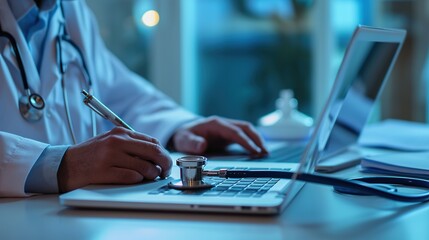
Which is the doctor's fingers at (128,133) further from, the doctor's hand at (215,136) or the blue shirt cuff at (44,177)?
the doctor's hand at (215,136)

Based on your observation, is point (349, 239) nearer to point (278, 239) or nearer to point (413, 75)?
point (278, 239)

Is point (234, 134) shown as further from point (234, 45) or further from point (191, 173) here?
point (234, 45)

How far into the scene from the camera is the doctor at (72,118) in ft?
2.59

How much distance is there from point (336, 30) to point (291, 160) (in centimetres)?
150

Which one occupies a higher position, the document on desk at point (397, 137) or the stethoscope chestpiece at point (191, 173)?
the document on desk at point (397, 137)

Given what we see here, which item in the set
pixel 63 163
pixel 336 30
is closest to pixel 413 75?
pixel 336 30

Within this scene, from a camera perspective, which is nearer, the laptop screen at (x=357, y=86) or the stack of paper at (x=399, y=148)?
the laptop screen at (x=357, y=86)

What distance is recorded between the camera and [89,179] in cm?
78

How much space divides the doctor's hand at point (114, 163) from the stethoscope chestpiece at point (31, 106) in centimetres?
26

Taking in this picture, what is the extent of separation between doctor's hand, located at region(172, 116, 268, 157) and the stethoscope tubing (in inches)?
14.9

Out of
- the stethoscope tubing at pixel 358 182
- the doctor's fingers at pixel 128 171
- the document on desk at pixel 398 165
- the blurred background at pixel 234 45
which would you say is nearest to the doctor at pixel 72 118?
the doctor's fingers at pixel 128 171

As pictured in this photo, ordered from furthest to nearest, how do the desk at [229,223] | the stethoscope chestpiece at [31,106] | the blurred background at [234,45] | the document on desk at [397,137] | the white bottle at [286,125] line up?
1. the blurred background at [234,45]
2. the white bottle at [286,125]
3. the document on desk at [397,137]
4. the stethoscope chestpiece at [31,106]
5. the desk at [229,223]

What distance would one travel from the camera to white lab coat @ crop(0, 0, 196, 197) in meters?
0.81

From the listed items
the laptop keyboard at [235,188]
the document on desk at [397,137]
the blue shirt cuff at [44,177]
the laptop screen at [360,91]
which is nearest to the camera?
the laptop keyboard at [235,188]
